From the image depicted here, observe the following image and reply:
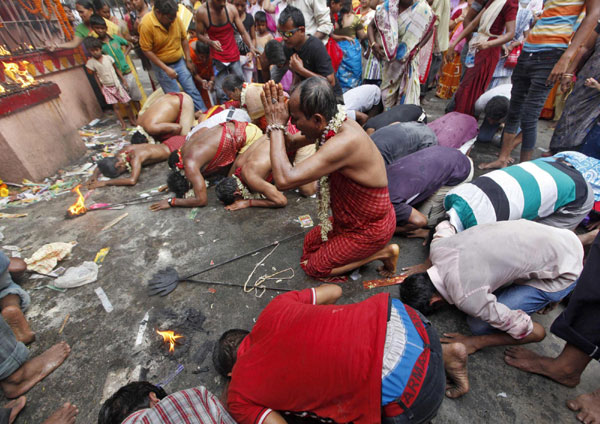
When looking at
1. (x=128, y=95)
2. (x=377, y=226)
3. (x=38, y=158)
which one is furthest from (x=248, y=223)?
(x=128, y=95)

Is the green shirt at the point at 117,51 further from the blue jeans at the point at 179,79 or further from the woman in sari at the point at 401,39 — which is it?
the woman in sari at the point at 401,39

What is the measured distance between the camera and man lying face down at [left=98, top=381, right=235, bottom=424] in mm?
1245

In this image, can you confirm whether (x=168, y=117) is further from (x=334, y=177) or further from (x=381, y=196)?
(x=381, y=196)

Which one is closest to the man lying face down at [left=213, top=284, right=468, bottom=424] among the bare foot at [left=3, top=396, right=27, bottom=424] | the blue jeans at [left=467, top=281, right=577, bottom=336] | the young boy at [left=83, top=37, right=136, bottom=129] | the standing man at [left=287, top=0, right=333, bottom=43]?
the blue jeans at [left=467, top=281, right=577, bottom=336]

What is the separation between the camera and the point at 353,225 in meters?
2.45

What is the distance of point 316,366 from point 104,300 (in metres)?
2.31

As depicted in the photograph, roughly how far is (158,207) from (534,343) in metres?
4.08

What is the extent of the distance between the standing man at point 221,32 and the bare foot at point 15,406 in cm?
569

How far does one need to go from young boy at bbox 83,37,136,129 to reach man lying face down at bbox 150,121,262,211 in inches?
125

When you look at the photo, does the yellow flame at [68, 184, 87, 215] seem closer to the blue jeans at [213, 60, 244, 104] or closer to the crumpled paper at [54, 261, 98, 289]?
the crumpled paper at [54, 261, 98, 289]

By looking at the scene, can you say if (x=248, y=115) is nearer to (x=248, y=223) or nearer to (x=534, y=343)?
(x=248, y=223)

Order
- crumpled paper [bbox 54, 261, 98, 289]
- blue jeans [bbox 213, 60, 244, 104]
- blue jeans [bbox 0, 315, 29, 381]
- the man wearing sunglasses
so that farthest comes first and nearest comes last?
blue jeans [bbox 213, 60, 244, 104] → the man wearing sunglasses → crumpled paper [bbox 54, 261, 98, 289] → blue jeans [bbox 0, 315, 29, 381]

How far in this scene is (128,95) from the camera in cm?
617

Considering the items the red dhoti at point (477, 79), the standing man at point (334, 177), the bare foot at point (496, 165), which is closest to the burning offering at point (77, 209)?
the standing man at point (334, 177)
